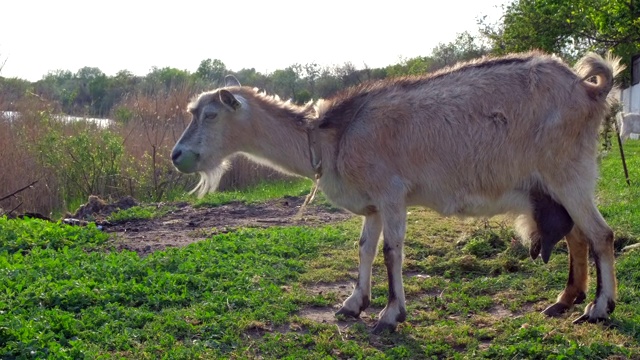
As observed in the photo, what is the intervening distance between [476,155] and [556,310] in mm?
1253

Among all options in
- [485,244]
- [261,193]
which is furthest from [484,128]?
[261,193]

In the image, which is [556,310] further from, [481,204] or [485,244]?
[485,244]

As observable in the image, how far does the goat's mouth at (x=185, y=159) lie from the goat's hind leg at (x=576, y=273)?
116 inches

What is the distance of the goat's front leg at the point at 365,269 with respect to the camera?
575 cm

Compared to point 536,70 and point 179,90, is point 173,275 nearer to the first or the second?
point 536,70

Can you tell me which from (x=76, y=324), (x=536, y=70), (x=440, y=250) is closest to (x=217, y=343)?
(x=76, y=324)

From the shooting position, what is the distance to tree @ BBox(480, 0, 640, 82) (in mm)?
11369

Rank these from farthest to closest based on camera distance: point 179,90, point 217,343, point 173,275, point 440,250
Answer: point 179,90, point 440,250, point 173,275, point 217,343

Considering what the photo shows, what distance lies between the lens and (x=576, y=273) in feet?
18.7

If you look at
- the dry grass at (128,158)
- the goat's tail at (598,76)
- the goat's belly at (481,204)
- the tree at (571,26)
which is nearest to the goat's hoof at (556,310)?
the goat's belly at (481,204)

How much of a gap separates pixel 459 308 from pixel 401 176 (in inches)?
44.1

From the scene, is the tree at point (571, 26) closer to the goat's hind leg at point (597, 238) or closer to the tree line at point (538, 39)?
the tree line at point (538, 39)

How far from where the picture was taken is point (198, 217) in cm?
1072

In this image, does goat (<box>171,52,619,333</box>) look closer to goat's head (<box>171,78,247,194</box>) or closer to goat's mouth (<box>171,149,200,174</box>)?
goat's head (<box>171,78,247,194</box>)
